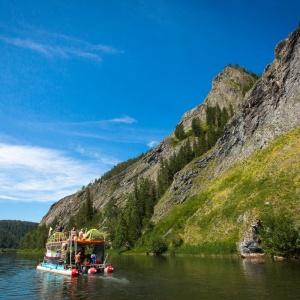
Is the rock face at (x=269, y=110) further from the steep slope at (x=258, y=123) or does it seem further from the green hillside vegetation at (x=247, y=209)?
the green hillside vegetation at (x=247, y=209)

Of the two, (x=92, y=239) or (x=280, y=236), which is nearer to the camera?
(x=92, y=239)

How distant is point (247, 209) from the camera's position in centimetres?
7619

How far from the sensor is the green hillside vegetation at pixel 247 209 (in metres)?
60.4

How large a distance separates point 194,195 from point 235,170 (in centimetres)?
2153

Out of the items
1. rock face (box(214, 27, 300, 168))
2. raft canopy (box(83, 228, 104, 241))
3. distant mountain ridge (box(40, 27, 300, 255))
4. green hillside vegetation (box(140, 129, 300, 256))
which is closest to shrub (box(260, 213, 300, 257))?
green hillside vegetation (box(140, 129, 300, 256))

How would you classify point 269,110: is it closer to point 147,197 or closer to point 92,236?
point 147,197

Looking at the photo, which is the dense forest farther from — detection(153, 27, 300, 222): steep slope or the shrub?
the shrub

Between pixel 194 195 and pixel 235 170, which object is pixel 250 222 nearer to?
pixel 235 170

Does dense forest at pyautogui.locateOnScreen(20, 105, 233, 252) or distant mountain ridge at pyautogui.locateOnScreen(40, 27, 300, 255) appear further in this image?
dense forest at pyautogui.locateOnScreen(20, 105, 233, 252)

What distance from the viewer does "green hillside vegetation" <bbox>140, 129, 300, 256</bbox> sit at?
2378 inches

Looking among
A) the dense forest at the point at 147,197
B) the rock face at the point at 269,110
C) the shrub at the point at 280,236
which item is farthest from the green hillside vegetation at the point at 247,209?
the dense forest at the point at 147,197

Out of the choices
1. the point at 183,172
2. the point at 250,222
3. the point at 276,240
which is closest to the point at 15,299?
the point at 276,240

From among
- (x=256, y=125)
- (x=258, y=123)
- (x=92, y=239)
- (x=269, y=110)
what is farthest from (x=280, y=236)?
(x=269, y=110)

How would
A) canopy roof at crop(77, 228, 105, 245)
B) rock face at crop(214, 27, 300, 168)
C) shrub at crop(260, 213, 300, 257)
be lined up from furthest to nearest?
1. rock face at crop(214, 27, 300, 168)
2. shrub at crop(260, 213, 300, 257)
3. canopy roof at crop(77, 228, 105, 245)
